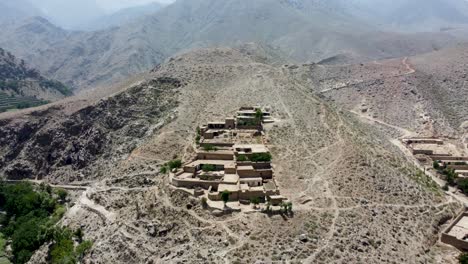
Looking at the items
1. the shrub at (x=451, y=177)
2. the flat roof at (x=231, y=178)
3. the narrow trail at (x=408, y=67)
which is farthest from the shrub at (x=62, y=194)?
the narrow trail at (x=408, y=67)

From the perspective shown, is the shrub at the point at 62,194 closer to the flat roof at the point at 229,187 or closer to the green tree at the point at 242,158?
the green tree at the point at 242,158

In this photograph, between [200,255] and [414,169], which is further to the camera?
[414,169]

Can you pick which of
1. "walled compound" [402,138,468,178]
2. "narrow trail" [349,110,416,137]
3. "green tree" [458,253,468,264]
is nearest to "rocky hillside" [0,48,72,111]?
"narrow trail" [349,110,416,137]

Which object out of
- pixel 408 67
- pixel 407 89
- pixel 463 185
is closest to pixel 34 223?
pixel 463 185

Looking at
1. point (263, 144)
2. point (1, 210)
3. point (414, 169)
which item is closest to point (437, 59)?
point (414, 169)

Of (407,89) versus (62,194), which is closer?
(62,194)

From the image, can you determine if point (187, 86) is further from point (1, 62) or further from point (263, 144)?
point (1, 62)

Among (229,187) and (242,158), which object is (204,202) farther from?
(242,158)

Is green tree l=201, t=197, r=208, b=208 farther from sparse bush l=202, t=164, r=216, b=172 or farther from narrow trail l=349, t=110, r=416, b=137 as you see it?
narrow trail l=349, t=110, r=416, b=137
